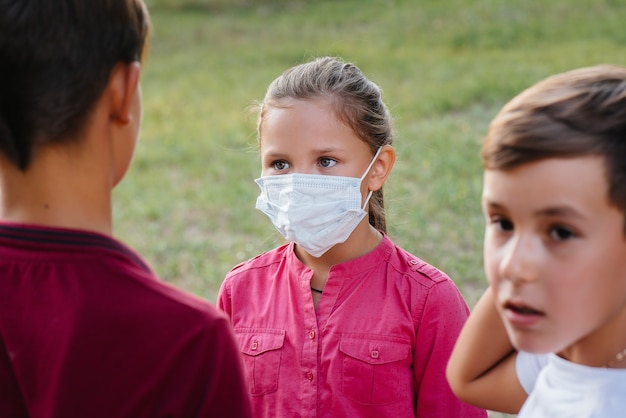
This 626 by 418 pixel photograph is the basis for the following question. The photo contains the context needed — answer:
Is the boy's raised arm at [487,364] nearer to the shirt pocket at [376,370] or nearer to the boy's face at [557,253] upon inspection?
the boy's face at [557,253]

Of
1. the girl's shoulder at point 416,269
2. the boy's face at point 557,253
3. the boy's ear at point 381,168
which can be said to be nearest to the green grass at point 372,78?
the boy's ear at point 381,168

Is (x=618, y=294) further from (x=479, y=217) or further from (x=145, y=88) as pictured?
(x=145, y=88)

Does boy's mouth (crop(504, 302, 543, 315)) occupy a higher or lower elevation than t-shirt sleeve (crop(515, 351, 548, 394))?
higher

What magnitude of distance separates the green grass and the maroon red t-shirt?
5.98ft

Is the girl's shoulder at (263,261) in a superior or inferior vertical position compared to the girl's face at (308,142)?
inferior

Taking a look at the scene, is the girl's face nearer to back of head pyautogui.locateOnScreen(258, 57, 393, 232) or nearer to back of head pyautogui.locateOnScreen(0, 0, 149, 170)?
back of head pyautogui.locateOnScreen(258, 57, 393, 232)

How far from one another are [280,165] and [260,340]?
23.3 inches

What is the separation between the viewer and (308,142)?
9.85 feet

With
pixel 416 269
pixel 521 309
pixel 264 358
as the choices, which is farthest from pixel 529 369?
pixel 264 358

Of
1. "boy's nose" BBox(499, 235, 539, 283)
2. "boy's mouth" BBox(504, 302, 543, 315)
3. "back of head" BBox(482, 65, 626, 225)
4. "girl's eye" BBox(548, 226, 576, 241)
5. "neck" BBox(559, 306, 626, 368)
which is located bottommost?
"neck" BBox(559, 306, 626, 368)

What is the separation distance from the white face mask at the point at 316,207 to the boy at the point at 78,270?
3.74ft

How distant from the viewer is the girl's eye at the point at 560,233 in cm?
177

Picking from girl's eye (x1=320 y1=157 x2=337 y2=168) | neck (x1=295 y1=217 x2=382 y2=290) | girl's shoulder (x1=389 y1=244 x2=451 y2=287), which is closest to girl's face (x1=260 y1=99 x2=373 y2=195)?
girl's eye (x1=320 y1=157 x2=337 y2=168)

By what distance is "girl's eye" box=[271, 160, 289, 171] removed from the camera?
306cm
